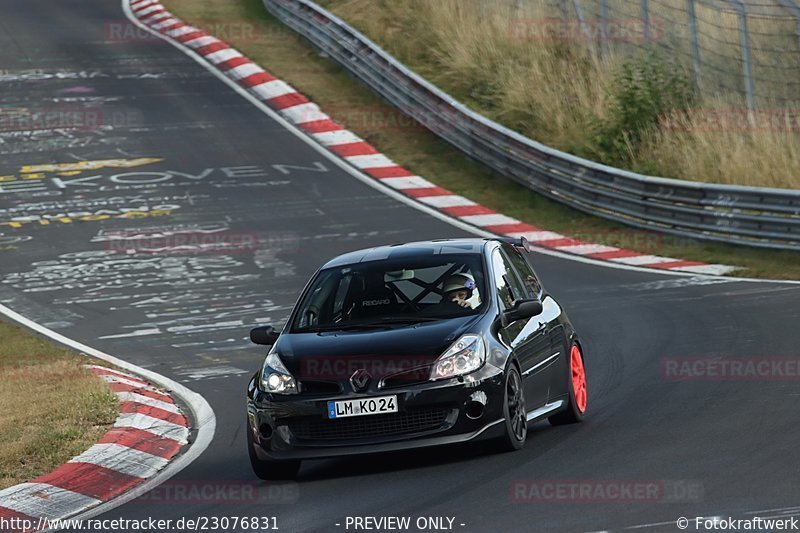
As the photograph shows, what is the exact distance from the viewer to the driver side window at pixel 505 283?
31.7ft

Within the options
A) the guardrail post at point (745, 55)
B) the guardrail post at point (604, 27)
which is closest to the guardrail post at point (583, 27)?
the guardrail post at point (604, 27)

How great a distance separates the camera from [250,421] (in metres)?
9.09

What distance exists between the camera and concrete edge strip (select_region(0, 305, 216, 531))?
29.0 ft

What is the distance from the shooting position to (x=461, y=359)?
877 centimetres

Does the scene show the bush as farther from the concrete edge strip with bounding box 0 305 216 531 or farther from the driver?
the driver

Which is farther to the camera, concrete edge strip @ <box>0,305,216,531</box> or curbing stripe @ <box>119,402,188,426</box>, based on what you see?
curbing stripe @ <box>119,402,188,426</box>

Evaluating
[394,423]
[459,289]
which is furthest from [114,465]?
[459,289]

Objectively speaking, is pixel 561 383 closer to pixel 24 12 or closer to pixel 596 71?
pixel 596 71

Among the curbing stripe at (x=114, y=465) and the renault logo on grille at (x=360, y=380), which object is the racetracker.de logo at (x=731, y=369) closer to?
the renault logo on grille at (x=360, y=380)

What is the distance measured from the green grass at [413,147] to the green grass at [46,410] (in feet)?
28.5

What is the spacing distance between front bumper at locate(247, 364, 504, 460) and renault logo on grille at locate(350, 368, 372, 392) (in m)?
0.04

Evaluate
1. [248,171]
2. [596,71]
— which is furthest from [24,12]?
[596,71]

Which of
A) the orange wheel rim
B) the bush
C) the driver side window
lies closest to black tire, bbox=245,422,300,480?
the driver side window

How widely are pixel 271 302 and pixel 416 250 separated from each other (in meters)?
7.62
